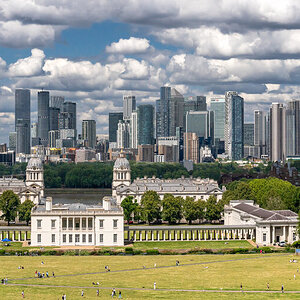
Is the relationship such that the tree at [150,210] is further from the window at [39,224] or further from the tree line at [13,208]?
the window at [39,224]

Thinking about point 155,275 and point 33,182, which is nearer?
point 155,275

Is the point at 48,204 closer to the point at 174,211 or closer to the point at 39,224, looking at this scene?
the point at 39,224

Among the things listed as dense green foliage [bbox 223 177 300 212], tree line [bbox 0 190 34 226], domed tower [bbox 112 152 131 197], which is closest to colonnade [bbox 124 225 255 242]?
dense green foliage [bbox 223 177 300 212]

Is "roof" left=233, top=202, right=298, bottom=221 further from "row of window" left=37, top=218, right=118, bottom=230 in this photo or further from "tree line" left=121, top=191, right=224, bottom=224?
"row of window" left=37, top=218, right=118, bottom=230

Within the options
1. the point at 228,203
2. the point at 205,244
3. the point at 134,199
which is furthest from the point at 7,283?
the point at 134,199

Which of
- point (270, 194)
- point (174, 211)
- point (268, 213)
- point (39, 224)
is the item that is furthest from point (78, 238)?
point (270, 194)

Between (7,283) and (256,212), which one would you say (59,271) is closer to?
(7,283)
